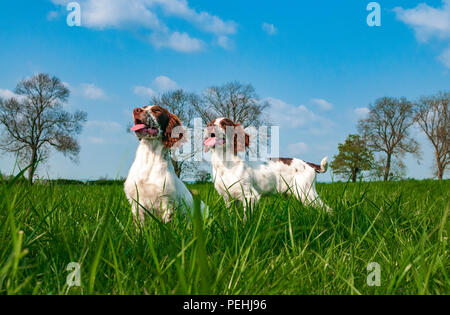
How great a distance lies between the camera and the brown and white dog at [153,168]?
3762mm

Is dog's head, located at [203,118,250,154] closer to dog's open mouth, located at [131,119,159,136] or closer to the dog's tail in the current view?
the dog's tail

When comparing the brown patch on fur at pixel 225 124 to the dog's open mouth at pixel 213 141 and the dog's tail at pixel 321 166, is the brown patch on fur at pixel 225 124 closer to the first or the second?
the dog's open mouth at pixel 213 141

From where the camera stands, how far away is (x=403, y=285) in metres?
2.09

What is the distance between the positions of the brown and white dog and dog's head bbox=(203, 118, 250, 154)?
5.83 ft

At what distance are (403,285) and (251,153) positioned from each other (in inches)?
180

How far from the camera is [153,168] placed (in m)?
3.83

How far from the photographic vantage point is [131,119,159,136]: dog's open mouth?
12.2ft

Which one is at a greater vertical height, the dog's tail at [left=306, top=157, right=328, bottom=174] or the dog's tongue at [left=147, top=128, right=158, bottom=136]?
the dog's tongue at [left=147, top=128, right=158, bottom=136]

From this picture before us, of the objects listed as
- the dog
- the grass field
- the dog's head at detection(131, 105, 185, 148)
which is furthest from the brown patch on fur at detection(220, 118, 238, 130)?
the grass field

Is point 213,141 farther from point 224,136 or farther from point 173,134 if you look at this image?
point 173,134

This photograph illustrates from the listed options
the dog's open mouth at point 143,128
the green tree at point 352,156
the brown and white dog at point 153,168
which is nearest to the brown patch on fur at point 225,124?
the brown and white dog at point 153,168
